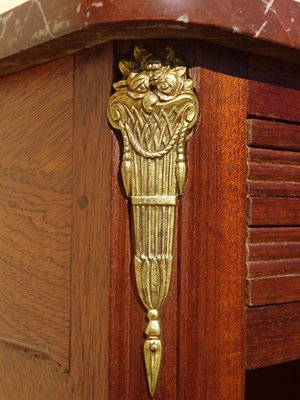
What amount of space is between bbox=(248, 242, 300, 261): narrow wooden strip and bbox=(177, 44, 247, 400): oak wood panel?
16 millimetres

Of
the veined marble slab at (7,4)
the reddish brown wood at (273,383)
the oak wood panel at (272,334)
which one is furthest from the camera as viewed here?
the reddish brown wood at (273,383)

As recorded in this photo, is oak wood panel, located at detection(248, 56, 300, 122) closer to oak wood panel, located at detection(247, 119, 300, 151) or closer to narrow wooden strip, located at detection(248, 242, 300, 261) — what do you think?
oak wood panel, located at detection(247, 119, 300, 151)

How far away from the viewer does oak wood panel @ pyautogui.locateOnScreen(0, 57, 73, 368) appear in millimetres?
694

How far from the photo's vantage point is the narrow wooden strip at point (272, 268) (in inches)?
26.5

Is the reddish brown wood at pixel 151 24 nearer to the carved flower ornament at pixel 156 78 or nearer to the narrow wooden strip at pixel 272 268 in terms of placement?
the carved flower ornament at pixel 156 78

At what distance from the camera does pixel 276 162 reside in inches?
27.7

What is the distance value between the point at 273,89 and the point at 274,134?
45 mm

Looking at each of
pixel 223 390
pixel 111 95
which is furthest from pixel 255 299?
pixel 111 95

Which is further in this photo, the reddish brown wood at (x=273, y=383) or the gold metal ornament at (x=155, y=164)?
the reddish brown wood at (x=273, y=383)

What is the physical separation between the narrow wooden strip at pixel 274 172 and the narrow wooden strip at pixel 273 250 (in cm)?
6

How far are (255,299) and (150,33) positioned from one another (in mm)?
264

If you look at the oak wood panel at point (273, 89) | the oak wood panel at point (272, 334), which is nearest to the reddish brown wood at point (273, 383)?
the oak wood panel at point (272, 334)

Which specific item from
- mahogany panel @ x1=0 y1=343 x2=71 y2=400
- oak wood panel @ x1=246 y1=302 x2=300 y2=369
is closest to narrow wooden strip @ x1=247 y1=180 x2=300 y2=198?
oak wood panel @ x1=246 y1=302 x2=300 y2=369

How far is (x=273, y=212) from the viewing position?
69cm
